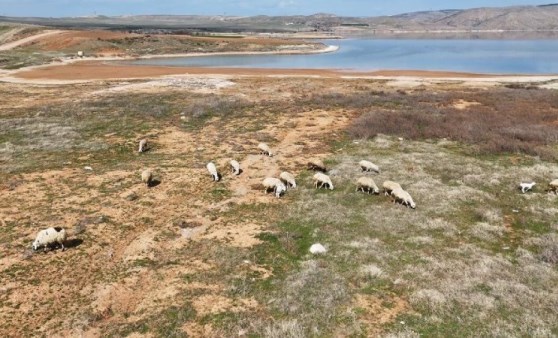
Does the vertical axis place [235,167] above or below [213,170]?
below

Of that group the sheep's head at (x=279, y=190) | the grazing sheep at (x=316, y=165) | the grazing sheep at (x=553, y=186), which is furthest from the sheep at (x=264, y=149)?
the grazing sheep at (x=553, y=186)

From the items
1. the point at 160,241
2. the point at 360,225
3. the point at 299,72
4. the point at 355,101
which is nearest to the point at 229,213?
the point at 160,241

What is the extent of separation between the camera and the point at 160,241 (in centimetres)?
1872

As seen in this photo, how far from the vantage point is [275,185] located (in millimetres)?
23391

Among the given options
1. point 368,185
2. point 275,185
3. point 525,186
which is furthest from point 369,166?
point 525,186

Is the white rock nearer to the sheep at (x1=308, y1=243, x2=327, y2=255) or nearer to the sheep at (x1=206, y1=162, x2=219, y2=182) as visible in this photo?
the sheep at (x1=308, y1=243, x2=327, y2=255)

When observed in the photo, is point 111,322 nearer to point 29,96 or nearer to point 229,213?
point 229,213

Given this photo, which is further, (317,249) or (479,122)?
(479,122)

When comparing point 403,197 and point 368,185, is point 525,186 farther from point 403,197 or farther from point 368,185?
point 368,185

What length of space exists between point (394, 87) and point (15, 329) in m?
51.2

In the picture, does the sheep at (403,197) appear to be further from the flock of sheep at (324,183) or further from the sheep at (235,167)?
the sheep at (235,167)

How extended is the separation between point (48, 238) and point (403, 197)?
1484 cm

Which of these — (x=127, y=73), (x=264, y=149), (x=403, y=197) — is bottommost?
(x=127, y=73)

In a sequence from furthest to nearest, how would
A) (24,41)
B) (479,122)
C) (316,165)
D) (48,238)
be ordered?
(24,41)
(479,122)
(316,165)
(48,238)
